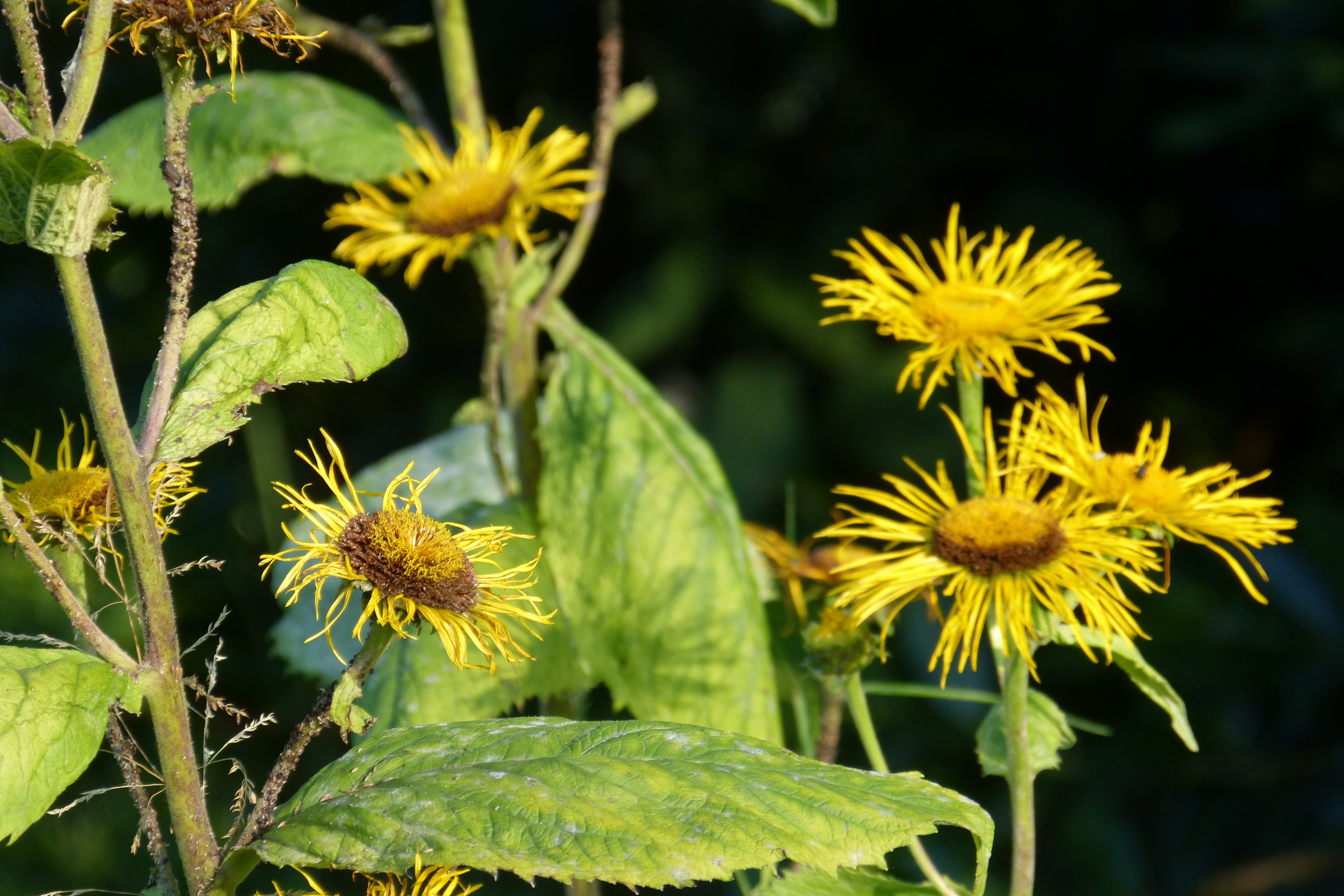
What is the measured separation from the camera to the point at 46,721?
0.98ft

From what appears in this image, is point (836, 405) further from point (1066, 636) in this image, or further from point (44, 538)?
point (44, 538)

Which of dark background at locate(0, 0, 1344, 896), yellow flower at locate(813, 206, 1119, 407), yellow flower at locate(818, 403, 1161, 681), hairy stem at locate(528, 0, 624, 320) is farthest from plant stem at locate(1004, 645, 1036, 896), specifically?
dark background at locate(0, 0, 1344, 896)

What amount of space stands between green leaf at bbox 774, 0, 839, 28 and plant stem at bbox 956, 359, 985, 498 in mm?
232

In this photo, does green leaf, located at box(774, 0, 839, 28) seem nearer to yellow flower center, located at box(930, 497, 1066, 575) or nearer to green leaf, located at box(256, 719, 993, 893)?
yellow flower center, located at box(930, 497, 1066, 575)

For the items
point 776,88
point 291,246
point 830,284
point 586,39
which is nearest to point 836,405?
point 776,88

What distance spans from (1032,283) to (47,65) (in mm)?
1470

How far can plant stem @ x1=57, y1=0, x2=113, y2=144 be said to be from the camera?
31 cm

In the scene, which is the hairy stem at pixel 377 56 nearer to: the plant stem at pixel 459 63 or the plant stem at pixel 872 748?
the plant stem at pixel 459 63

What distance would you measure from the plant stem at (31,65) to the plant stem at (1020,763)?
13.8 inches

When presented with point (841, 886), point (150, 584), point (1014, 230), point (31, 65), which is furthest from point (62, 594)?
point (1014, 230)

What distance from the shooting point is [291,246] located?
1665 mm

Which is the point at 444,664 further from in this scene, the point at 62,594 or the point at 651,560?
the point at 62,594

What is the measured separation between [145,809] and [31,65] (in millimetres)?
210

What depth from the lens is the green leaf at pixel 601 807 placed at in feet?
1.01
